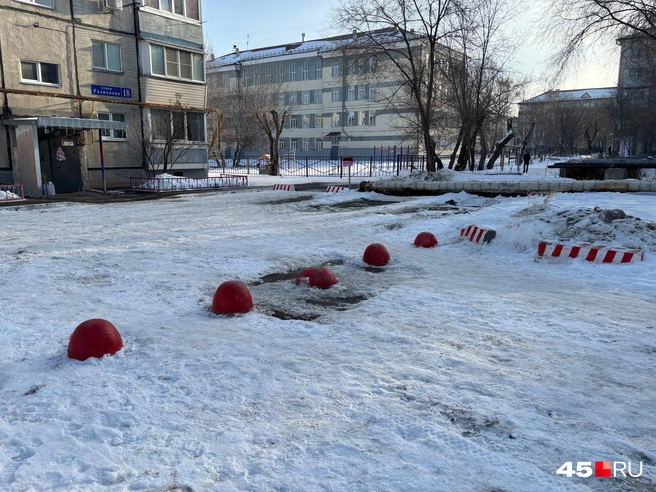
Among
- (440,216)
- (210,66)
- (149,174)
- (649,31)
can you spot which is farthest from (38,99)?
(210,66)

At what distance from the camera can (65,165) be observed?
21453 mm

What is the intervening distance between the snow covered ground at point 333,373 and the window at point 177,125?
1790 centimetres

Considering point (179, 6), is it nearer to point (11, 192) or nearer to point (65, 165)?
point (65, 165)

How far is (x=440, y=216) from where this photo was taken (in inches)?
535

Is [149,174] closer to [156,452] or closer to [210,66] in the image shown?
[156,452]

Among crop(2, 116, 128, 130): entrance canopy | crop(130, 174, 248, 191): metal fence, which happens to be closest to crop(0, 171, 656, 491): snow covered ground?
crop(2, 116, 128, 130): entrance canopy

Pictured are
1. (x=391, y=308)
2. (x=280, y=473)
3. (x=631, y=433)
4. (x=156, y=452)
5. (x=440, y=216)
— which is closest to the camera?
(x=280, y=473)

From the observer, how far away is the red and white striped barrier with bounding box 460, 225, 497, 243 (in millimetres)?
9461

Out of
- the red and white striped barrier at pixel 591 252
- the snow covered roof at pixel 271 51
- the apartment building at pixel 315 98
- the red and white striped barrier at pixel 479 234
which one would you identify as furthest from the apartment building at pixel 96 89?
the snow covered roof at pixel 271 51

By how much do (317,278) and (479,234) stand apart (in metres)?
4.21

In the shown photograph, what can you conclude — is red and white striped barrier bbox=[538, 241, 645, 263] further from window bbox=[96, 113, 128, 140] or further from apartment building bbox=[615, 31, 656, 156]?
apartment building bbox=[615, 31, 656, 156]

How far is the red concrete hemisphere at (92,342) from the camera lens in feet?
14.1

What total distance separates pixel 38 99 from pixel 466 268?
19.6 m

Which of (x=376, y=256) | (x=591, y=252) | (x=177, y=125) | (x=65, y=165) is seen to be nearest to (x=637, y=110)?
(x=177, y=125)
